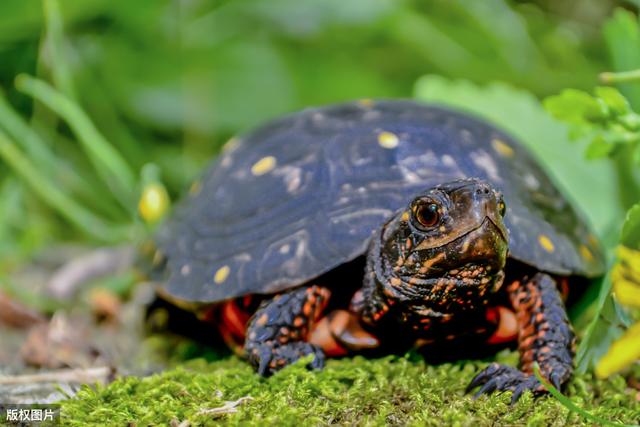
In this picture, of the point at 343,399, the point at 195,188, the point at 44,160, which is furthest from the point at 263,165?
the point at 44,160

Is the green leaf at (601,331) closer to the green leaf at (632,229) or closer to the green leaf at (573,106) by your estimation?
the green leaf at (632,229)

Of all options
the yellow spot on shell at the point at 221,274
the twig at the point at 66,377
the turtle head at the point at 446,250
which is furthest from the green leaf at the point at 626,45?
the twig at the point at 66,377

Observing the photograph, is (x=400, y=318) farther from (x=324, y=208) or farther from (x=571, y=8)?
(x=571, y=8)

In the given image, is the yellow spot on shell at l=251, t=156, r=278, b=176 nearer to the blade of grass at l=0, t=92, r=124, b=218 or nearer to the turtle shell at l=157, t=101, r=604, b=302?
the turtle shell at l=157, t=101, r=604, b=302

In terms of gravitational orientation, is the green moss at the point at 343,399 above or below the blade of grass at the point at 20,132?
above

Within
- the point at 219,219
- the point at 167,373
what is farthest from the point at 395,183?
the point at 167,373

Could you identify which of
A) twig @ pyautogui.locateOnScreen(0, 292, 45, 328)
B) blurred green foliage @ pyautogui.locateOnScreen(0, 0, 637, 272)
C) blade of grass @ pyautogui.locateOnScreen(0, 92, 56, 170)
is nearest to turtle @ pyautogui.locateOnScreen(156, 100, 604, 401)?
twig @ pyautogui.locateOnScreen(0, 292, 45, 328)

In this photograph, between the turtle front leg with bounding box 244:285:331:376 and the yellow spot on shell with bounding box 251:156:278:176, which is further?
the yellow spot on shell with bounding box 251:156:278:176
